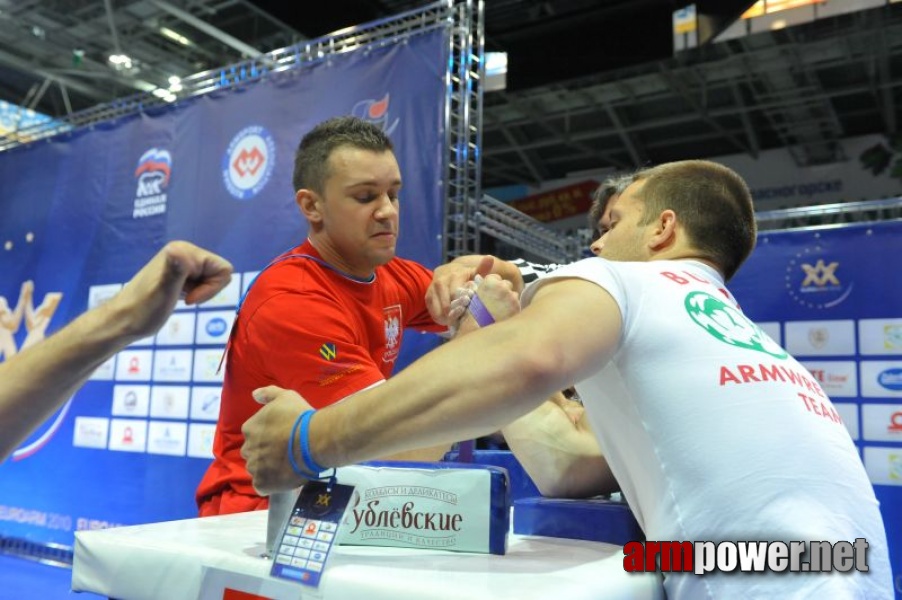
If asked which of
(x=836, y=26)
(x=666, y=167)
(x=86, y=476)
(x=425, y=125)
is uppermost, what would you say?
(x=836, y=26)

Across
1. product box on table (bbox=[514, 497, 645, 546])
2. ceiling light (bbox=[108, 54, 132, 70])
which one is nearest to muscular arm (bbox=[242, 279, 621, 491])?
product box on table (bbox=[514, 497, 645, 546])

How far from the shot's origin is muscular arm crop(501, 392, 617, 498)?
1.11 metres

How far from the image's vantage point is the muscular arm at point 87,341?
0.95m

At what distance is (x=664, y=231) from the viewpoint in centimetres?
112

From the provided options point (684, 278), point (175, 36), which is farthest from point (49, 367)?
point (175, 36)

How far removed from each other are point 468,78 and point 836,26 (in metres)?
5.87

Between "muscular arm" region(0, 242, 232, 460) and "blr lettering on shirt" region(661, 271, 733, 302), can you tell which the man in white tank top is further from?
"muscular arm" region(0, 242, 232, 460)

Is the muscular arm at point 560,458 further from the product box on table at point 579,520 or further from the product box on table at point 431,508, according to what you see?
the product box on table at point 431,508

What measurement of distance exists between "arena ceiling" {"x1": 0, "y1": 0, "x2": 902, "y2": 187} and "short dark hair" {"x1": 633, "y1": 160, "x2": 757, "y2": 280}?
15.3ft

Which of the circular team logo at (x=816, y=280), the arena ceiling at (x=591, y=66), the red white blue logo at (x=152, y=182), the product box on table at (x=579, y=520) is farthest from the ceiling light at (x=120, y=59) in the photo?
the product box on table at (x=579, y=520)

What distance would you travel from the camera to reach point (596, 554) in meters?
0.86

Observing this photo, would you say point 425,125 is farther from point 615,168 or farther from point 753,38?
point 615,168

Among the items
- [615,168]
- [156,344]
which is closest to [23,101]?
[156,344]

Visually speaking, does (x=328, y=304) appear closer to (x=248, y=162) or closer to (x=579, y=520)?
(x=579, y=520)
